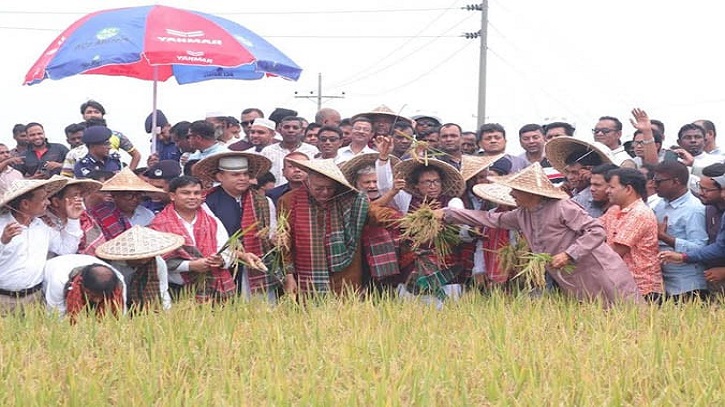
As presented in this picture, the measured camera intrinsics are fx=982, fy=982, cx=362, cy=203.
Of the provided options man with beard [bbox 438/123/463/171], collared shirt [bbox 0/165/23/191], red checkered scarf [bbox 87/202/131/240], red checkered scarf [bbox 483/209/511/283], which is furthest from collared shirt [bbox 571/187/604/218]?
collared shirt [bbox 0/165/23/191]

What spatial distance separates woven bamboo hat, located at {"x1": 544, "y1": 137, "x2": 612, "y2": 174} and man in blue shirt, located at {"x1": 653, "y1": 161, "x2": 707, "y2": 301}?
1.24 feet

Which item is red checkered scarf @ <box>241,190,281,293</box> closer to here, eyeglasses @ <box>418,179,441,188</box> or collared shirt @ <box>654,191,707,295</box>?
eyeglasses @ <box>418,179,441,188</box>

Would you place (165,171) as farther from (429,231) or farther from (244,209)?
(429,231)

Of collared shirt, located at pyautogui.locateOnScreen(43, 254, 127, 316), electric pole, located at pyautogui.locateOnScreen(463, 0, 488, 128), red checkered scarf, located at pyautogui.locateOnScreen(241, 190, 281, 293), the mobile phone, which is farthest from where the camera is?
electric pole, located at pyautogui.locateOnScreen(463, 0, 488, 128)

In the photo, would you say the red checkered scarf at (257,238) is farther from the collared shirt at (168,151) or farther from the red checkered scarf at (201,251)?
the collared shirt at (168,151)

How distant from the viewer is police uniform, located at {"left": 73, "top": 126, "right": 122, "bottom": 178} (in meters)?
6.89

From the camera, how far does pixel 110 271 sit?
512 cm

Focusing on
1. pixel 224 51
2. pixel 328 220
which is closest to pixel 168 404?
pixel 328 220

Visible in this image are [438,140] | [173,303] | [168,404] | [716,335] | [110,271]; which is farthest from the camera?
[438,140]

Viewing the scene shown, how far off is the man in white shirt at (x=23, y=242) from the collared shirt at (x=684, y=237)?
353 cm

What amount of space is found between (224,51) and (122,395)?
4.33 meters

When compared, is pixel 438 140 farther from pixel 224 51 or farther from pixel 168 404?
pixel 168 404

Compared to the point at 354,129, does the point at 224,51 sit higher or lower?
higher

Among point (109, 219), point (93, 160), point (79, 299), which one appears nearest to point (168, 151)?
point (93, 160)
